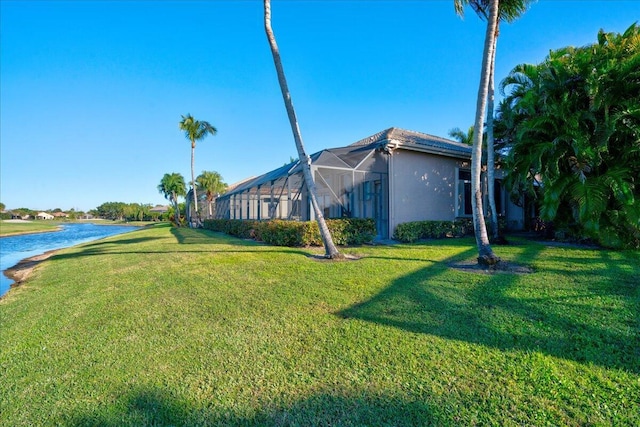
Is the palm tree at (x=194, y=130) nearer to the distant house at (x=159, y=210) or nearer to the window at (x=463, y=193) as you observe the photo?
the window at (x=463, y=193)

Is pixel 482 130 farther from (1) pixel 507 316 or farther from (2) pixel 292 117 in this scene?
(2) pixel 292 117

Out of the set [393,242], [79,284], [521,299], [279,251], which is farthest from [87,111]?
[521,299]

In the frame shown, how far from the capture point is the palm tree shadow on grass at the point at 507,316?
2980mm

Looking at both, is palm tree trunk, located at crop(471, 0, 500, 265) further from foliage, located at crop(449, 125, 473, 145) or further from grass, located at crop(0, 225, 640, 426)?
foliage, located at crop(449, 125, 473, 145)

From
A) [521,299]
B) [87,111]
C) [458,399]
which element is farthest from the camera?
[87,111]

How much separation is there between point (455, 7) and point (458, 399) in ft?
35.7

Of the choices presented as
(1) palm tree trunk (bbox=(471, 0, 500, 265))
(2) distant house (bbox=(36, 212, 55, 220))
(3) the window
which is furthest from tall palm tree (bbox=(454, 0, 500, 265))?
(2) distant house (bbox=(36, 212, 55, 220))

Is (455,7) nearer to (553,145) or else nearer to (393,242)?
(553,145)

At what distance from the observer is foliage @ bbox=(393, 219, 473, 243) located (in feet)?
34.8

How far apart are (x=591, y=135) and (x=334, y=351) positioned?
8.97 metres

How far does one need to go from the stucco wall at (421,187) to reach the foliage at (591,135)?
11.4ft

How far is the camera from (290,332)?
3.52 metres

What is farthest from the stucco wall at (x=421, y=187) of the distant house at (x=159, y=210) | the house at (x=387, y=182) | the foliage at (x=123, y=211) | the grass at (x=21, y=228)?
the distant house at (x=159, y=210)

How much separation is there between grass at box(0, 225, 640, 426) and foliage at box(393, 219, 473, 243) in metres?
4.81
